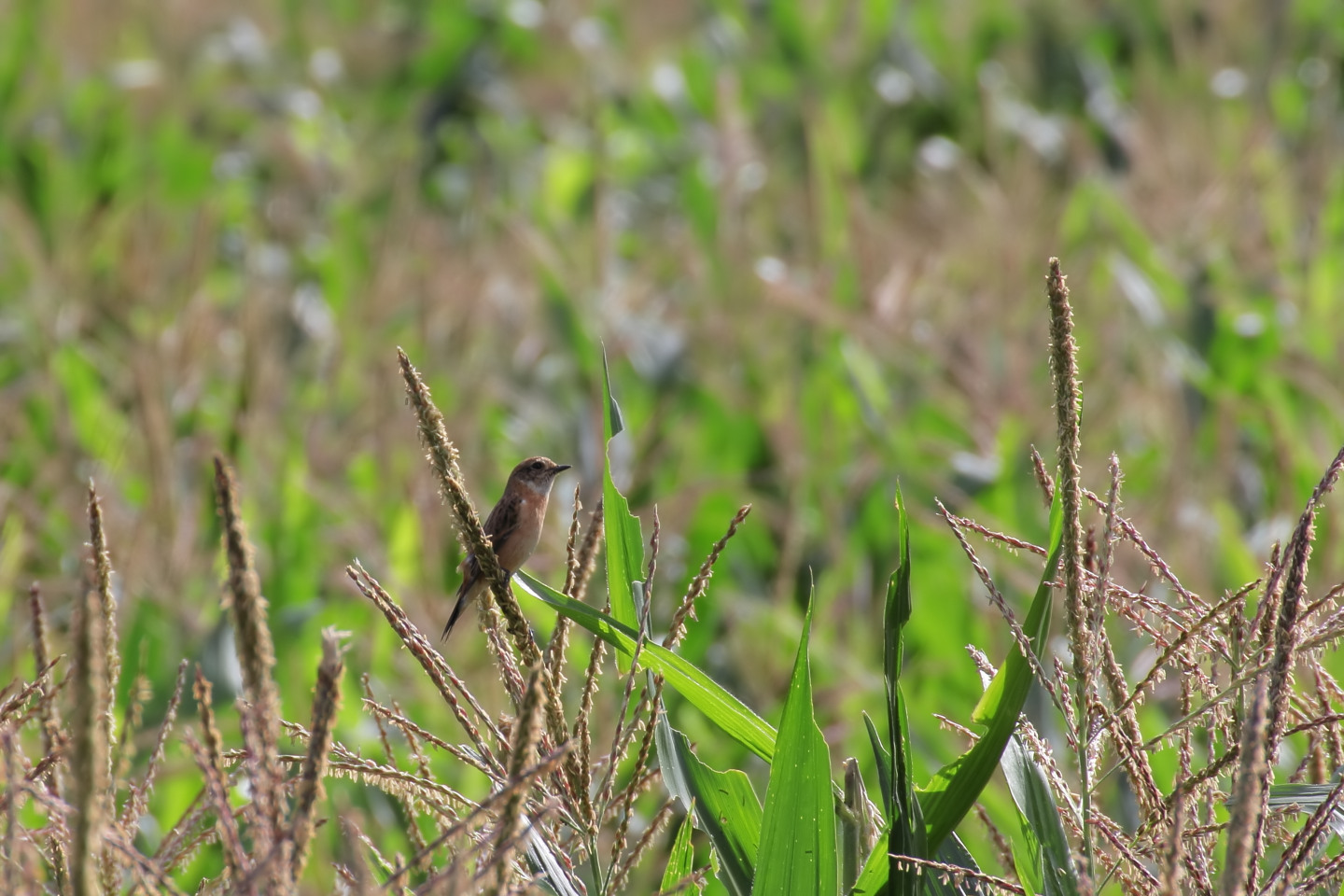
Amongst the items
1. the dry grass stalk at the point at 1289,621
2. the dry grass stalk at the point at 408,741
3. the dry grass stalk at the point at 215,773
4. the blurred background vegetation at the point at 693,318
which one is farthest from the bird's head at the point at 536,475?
the dry grass stalk at the point at 1289,621

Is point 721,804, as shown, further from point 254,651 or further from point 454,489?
point 254,651

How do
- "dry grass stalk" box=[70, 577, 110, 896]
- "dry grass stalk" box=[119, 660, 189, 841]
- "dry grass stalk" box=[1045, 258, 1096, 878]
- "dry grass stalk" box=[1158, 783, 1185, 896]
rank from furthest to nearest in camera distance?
"dry grass stalk" box=[119, 660, 189, 841] < "dry grass stalk" box=[1045, 258, 1096, 878] < "dry grass stalk" box=[1158, 783, 1185, 896] < "dry grass stalk" box=[70, 577, 110, 896]

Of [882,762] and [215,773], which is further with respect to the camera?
[882,762]

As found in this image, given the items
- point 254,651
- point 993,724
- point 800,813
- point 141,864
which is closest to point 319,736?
point 254,651

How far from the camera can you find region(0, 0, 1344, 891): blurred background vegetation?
316 centimetres

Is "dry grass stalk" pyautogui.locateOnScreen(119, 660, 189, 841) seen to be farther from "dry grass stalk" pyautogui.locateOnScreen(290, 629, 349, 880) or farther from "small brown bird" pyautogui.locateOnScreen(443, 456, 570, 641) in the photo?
"small brown bird" pyautogui.locateOnScreen(443, 456, 570, 641)

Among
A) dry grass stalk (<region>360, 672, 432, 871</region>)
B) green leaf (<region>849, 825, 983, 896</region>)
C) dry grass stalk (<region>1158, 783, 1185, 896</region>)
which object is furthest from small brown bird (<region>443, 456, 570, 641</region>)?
dry grass stalk (<region>1158, 783, 1185, 896</region>)

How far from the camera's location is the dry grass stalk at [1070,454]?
97 cm

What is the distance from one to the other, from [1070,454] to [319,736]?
546 mm

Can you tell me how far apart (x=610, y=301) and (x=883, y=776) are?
3.35 metres

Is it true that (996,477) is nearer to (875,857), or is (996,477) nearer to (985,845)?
(985,845)

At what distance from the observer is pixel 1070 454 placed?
99 centimetres

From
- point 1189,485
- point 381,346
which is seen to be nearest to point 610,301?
point 381,346

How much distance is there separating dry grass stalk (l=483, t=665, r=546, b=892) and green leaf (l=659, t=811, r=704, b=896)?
0.88ft
